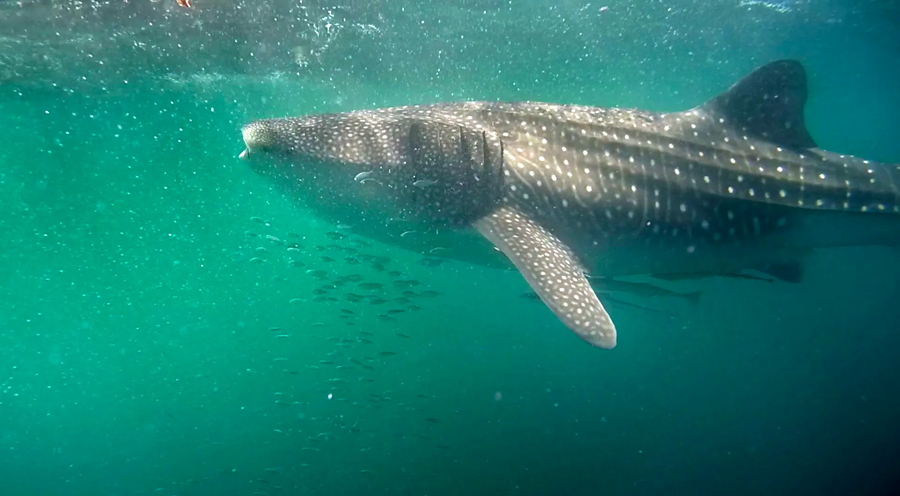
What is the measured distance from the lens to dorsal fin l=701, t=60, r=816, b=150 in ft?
16.3

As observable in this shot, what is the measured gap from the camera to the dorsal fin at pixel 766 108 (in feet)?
16.3

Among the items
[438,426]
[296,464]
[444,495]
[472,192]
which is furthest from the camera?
[438,426]

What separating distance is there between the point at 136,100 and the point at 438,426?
14.9 meters

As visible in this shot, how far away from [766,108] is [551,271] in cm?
310

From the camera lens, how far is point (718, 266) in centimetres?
579

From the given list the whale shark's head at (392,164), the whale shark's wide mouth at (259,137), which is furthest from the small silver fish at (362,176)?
the whale shark's wide mouth at (259,137)

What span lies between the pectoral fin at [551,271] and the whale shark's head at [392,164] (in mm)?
Answer: 273

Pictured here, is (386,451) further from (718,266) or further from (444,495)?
(718,266)

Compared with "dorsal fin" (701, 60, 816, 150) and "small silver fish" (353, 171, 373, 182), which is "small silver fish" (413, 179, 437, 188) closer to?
"small silver fish" (353, 171, 373, 182)

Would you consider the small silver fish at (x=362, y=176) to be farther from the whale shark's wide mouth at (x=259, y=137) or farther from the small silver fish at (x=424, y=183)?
the whale shark's wide mouth at (x=259, y=137)

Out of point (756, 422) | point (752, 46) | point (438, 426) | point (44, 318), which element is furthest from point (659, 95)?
point (44, 318)

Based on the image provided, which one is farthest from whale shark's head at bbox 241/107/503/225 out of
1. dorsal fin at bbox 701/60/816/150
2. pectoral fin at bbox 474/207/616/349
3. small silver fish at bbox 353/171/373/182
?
dorsal fin at bbox 701/60/816/150

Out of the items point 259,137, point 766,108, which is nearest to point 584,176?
point 766,108

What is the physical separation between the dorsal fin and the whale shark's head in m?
2.49
